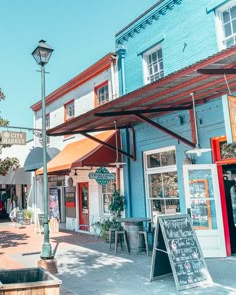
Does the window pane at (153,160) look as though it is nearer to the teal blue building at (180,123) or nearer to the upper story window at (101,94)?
the teal blue building at (180,123)

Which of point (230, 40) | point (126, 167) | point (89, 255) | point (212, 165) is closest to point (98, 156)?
point (126, 167)

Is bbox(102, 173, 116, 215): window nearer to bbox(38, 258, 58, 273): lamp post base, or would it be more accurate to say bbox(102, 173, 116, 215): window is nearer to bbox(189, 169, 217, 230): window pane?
bbox(189, 169, 217, 230): window pane

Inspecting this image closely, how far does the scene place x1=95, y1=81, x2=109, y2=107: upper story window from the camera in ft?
40.7

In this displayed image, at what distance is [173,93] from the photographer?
7.00 metres

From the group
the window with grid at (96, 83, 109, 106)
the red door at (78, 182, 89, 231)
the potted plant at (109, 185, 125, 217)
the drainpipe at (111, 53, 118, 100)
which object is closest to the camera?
the potted plant at (109, 185, 125, 217)

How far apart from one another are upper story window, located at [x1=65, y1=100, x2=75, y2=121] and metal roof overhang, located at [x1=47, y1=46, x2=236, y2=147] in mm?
4996

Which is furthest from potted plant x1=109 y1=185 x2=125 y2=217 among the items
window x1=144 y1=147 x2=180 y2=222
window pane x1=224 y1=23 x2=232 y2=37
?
window pane x1=224 y1=23 x2=232 y2=37

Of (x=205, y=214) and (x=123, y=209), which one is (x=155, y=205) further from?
(x=205, y=214)

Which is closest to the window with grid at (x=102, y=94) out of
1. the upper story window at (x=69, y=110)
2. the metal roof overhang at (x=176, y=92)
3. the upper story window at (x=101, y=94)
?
the upper story window at (x=101, y=94)

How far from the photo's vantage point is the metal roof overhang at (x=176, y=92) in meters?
5.08

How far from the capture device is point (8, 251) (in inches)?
385

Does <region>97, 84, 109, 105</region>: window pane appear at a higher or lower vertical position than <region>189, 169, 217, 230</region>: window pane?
Answer: higher

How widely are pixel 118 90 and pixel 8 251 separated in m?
6.66

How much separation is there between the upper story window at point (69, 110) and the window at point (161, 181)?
5792 mm
